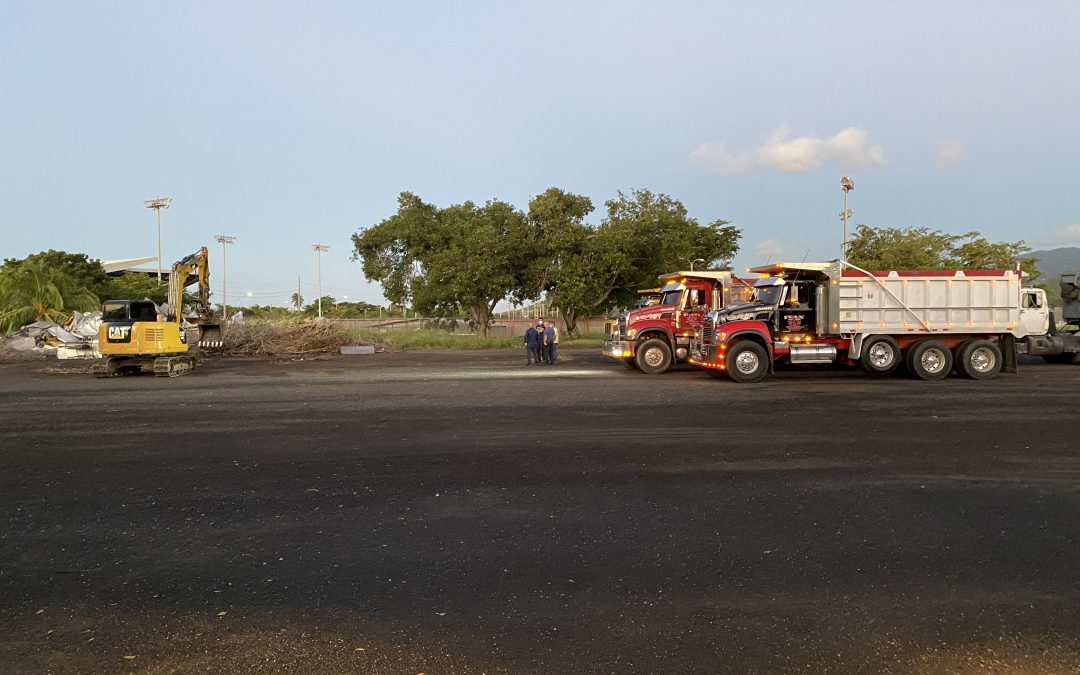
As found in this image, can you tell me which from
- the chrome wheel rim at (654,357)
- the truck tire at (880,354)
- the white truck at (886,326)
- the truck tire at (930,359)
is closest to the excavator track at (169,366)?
the chrome wheel rim at (654,357)

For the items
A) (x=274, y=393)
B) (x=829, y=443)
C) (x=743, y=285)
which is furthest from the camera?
(x=743, y=285)

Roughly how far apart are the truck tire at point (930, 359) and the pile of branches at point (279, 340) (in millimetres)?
22282

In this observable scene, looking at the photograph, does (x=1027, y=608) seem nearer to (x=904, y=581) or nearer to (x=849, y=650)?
(x=904, y=581)

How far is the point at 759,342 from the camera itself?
17203 millimetres

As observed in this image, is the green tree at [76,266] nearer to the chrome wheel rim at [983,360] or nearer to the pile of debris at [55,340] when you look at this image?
the pile of debris at [55,340]

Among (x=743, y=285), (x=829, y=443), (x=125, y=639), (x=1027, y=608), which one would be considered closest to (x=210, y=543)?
(x=125, y=639)

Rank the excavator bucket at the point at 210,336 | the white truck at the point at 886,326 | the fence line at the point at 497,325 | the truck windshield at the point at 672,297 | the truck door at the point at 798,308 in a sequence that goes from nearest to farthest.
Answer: the white truck at the point at 886,326
the truck door at the point at 798,308
the truck windshield at the point at 672,297
the excavator bucket at the point at 210,336
the fence line at the point at 497,325

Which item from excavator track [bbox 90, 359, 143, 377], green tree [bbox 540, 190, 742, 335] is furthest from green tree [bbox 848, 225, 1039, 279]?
excavator track [bbox 90, 359, 143, 377]

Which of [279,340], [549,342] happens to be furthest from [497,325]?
[549,342]

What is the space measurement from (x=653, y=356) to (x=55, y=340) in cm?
2800

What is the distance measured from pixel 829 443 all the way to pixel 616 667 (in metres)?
6.63

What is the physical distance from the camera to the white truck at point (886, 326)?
17125 mm

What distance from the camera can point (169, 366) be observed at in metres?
20.1

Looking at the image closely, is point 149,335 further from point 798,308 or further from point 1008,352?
point 1008,352
